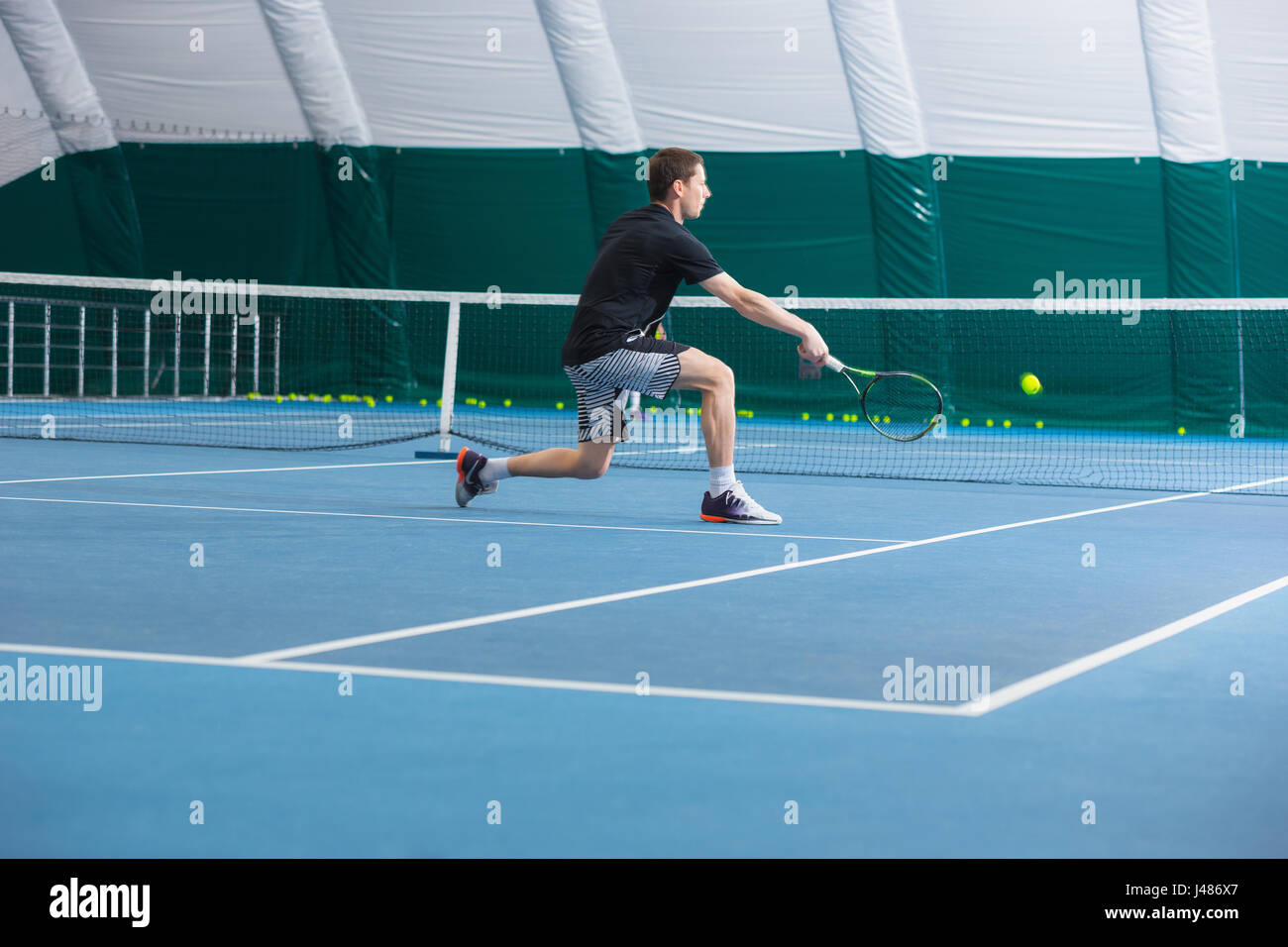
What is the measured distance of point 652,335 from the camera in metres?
7.76

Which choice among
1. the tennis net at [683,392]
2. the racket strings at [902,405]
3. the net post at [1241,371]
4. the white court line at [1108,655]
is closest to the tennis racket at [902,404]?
the racket strings at [902,405]

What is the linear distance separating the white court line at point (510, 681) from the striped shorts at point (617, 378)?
355 cm

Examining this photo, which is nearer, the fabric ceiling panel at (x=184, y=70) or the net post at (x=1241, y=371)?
the net post at (x=1241, y=371)

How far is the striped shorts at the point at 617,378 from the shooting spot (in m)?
7.51

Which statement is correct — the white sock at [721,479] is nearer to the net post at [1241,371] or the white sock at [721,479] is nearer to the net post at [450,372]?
the net post at [450,372]

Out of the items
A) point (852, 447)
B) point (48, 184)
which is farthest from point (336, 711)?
point (48, 184)

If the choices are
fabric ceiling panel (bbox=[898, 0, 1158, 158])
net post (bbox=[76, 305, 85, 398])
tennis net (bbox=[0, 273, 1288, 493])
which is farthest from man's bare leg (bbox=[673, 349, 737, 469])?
net post (bbox=[76, 305, 85, 398])

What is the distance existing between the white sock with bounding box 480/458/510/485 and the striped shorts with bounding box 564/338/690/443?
523 mm

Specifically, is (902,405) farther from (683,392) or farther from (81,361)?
(81,361)

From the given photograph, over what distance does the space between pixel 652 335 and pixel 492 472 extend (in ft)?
3.26

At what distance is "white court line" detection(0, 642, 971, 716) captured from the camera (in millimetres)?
3645

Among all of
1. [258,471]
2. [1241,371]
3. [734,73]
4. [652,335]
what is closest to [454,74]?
[734,73]

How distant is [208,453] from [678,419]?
8.18m
